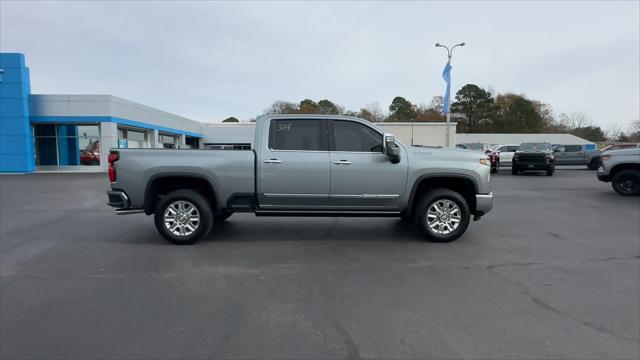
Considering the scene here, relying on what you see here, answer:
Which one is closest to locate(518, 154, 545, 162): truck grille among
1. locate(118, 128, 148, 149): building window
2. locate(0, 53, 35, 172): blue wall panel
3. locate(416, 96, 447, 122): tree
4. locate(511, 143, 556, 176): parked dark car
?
locate(511, 143, 556, 176): parked dark car

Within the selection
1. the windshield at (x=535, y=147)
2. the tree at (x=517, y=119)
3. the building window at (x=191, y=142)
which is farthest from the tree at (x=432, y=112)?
the windshield at (x=535, y=147)

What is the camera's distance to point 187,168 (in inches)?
225

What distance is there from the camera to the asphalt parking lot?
298 centimetres

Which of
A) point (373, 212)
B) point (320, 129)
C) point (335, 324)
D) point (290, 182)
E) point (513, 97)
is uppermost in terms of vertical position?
point (513, 97)

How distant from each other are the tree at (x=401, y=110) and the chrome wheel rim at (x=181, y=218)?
70610 millimetres

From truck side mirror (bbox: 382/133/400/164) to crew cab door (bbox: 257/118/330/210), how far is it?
3.04ft

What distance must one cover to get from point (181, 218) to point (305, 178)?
2.05 meters

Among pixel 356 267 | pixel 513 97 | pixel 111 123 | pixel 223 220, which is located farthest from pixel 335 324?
pixel 513 97

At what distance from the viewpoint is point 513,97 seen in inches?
2847

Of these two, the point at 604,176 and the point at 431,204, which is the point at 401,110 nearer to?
the point at 604,176

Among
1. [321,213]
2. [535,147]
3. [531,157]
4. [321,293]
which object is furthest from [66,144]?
[535,147]

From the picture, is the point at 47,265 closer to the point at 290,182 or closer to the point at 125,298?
the point at 125,298

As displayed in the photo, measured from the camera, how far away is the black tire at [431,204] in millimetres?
5863

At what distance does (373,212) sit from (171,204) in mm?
3177
